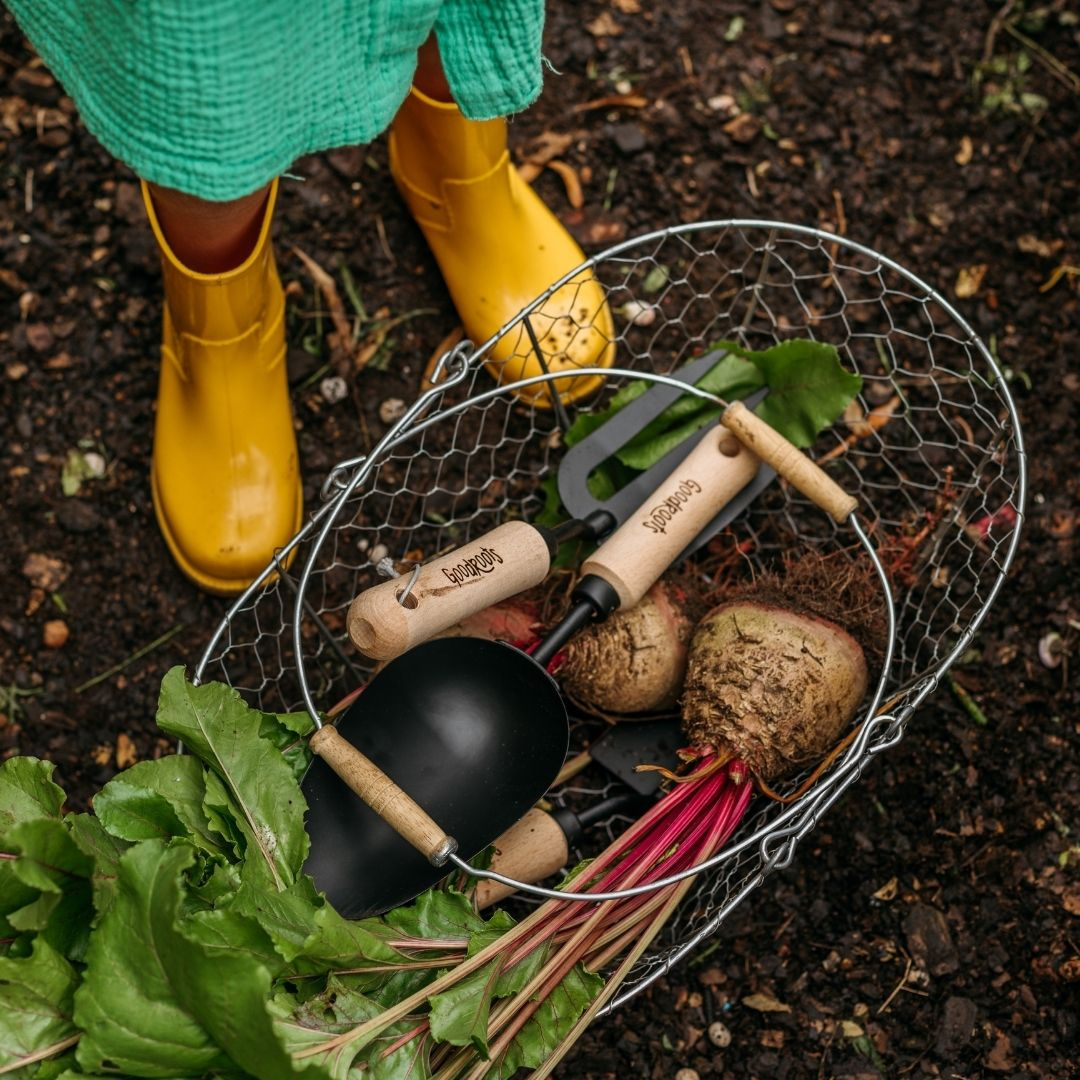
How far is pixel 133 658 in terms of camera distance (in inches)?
54.4

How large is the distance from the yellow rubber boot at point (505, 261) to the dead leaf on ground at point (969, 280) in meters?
0.47

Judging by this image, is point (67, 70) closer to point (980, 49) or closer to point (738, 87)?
point (738, 87)

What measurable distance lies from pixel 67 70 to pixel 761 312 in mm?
926

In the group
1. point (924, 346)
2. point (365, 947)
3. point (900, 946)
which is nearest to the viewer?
point (365, 947)

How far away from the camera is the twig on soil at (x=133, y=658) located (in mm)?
1373

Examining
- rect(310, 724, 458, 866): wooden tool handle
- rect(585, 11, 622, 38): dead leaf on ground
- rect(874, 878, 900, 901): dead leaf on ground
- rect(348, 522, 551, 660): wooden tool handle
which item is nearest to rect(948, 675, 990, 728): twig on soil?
rect(874, 878, 900, 901): dead leaf on ground

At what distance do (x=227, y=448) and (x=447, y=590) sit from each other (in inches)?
16.1

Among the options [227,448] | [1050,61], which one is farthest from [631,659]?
[1050,61]

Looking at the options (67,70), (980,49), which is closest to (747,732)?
(67,70)

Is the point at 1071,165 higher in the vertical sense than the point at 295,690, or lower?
higher

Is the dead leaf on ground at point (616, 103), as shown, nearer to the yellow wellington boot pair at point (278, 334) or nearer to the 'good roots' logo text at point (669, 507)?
the yellow wellington boot pair at point (278, 334)

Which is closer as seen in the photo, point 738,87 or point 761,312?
point 761,312

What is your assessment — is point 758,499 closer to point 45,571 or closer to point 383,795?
point 383,795

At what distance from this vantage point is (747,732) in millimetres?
1129
